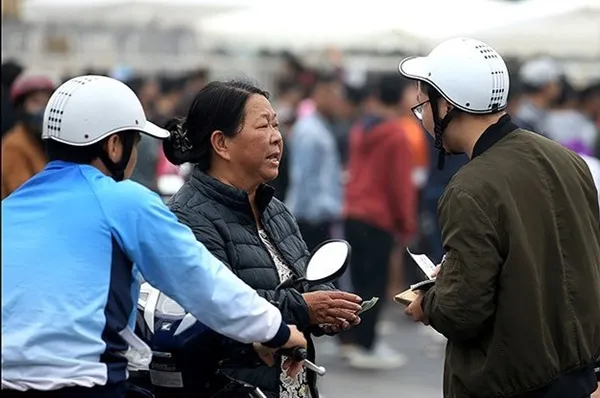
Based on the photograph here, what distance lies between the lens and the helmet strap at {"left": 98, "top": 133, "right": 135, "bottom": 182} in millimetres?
3990

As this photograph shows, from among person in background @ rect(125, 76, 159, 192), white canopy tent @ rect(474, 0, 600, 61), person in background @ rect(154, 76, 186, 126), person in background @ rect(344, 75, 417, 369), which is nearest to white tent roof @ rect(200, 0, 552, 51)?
white canopy tent @ rect(474, 0, 600, 61)

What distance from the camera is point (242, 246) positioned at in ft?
14.8

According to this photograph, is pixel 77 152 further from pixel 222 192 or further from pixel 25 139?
pixel 25 139

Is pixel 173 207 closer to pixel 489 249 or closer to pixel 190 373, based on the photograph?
pixel 190 373

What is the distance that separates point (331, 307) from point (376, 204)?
6.75 meters

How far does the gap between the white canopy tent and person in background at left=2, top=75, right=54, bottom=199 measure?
10075mm

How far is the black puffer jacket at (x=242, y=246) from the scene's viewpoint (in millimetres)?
4387

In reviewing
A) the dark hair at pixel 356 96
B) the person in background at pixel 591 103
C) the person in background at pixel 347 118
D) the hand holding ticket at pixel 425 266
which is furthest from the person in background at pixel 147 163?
the person in background at pixel 591 103

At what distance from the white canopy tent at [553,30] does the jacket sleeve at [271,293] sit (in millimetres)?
14601

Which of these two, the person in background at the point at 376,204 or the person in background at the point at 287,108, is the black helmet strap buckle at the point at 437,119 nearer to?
the person in background at the point at 376,204

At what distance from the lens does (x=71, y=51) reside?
1730 centimetres

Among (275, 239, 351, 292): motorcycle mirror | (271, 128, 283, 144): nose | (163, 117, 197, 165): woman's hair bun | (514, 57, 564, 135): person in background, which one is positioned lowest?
(514, 57, 564, 135): person in background

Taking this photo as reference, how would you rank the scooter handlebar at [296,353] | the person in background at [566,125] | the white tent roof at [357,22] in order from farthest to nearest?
the white tent roof at [357,22]
the person in background at [566,125]
the scooter handlebar at [296,353]

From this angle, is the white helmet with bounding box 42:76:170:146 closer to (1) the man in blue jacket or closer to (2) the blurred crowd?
(1) the man in blue jacket
